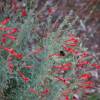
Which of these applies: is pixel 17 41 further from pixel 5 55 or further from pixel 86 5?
pixel 86 5

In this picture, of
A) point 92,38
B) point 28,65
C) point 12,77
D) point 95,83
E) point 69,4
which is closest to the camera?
point 12,77

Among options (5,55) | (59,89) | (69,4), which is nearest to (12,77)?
(5,55)

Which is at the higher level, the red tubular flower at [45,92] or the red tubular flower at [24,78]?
the red tubular flower at [24,78]

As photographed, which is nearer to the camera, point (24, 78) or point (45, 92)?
point (24, 78)

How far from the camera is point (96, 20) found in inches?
242

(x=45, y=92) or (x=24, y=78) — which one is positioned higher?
(x=24, y=78)

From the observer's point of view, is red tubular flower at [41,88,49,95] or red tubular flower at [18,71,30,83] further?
red tubular flower at [41,88,49,95]

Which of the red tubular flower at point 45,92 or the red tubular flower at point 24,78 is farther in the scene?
the red tubular flower at point 45,92

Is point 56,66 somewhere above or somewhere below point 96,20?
below

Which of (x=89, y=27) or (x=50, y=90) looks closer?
(x=50, y=90)

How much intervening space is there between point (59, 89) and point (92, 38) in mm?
2761

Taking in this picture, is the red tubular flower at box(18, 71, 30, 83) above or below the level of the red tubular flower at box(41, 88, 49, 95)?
above

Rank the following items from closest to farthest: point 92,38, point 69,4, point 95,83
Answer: point 95,83 < point 92,38 < point 69,4

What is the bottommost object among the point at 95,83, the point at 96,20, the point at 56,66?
the point at 95,83
